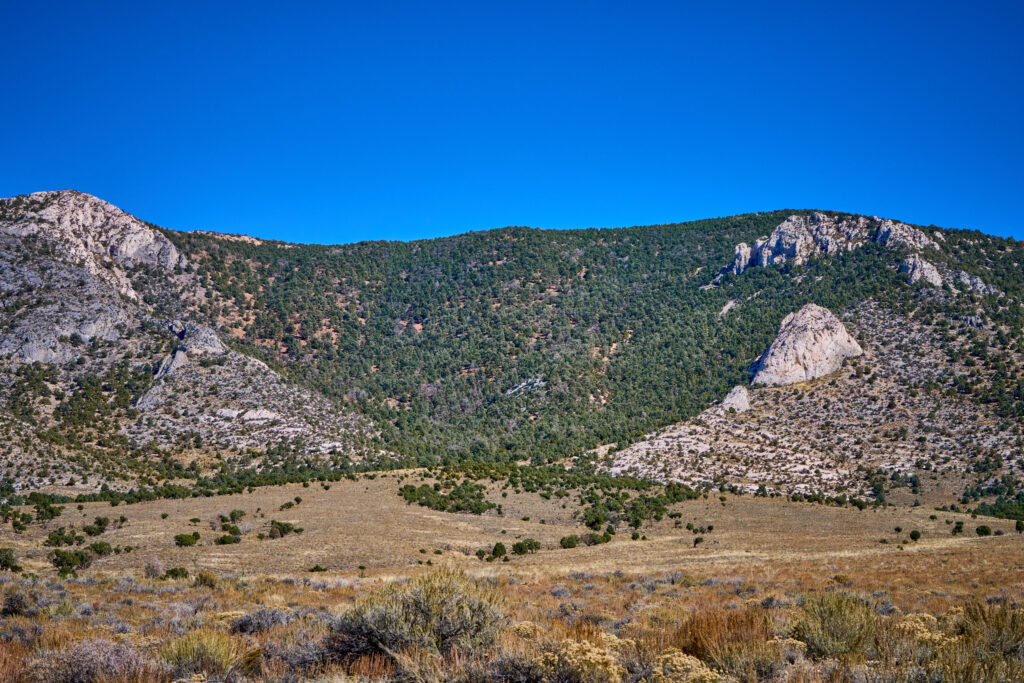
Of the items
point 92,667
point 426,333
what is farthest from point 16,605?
point 426,333

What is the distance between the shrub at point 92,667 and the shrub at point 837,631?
7713 mm

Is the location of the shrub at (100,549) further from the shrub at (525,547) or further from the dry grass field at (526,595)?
the shrub at (525,547)

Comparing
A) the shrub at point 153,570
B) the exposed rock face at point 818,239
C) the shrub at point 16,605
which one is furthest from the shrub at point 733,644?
the exposed rock face at point 818,239

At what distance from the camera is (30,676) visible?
6.80 meters

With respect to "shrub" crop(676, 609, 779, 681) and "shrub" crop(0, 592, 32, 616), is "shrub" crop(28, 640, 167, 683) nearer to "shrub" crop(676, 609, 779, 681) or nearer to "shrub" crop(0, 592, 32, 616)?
"shrub" crop(0, 592, 32, 616)

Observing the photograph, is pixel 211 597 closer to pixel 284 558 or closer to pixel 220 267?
pixel 284 558

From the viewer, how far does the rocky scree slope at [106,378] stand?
53.7m

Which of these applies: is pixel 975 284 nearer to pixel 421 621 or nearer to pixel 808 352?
pixel 808 352

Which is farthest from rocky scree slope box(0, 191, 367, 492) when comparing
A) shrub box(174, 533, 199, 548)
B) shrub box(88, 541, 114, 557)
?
shrub box(88, 541, 114, 557)

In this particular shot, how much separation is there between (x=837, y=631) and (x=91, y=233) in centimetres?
9954

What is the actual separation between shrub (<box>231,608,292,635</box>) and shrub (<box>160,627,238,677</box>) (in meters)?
3.38

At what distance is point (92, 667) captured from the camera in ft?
22.0

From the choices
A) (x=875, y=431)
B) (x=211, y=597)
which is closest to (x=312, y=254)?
(x=875, y=431)

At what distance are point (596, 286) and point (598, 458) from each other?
162 feet
